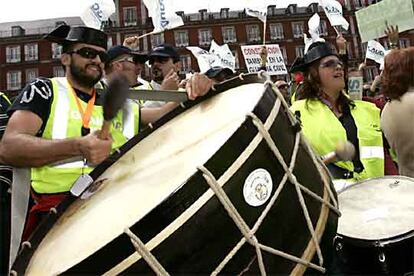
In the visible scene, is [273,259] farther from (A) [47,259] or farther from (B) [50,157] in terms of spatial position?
(B) [50,157]

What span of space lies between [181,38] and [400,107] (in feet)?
192

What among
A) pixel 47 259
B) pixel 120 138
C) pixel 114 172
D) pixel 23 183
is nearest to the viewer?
pixel 47 259

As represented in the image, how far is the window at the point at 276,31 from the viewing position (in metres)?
61.1

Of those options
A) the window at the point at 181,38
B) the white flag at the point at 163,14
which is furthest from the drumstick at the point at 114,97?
the window at the point at 181,38

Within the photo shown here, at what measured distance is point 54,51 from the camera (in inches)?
2391

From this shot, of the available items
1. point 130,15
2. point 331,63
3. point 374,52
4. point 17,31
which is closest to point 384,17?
point 331,63

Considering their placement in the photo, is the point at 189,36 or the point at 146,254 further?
the point at 189,36

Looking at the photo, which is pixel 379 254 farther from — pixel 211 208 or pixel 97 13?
pixel 97 13

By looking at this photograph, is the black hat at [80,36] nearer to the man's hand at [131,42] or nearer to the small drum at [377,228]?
the small drum at [377,228]

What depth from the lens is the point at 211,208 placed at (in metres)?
1.55

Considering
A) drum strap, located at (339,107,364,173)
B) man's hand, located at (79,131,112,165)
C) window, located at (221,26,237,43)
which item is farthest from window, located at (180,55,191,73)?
man's hand, located at (79,131,112,165)

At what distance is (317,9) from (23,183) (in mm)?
63337

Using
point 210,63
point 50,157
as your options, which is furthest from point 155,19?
point 50,157

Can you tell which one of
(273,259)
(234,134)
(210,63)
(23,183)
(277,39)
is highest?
(277,39)
